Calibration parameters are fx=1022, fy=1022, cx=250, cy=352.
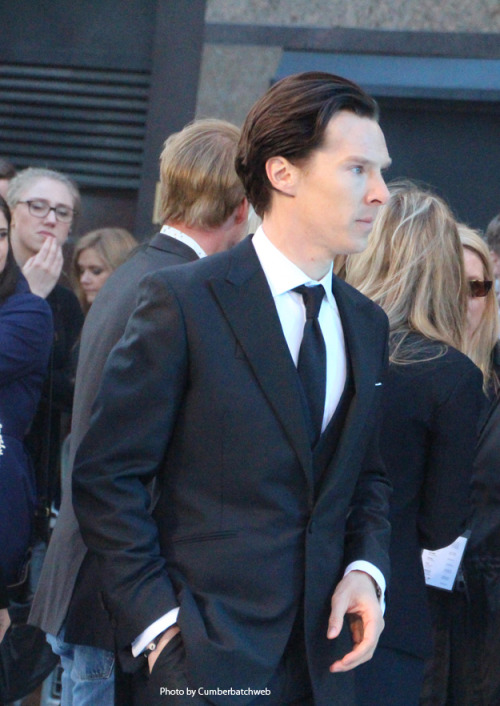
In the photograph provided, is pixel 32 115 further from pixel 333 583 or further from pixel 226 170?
pixel 333 583

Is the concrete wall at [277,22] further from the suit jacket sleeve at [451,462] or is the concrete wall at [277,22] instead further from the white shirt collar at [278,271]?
the white shirt collar at [278,271]

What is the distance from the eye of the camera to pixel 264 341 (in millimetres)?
1860

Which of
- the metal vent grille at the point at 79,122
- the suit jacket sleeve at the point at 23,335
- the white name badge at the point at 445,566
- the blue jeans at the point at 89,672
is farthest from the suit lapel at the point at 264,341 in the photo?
the metal vent grille at the point at 79,122

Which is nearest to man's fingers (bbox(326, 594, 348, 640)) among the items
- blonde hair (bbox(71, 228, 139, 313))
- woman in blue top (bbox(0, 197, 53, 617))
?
woman in blue top (bbox(0, 197, 53, 617))

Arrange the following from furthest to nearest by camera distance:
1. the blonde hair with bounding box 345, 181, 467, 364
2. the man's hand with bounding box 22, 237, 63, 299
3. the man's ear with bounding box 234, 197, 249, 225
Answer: the man's hand with bounding box 22, 237, 63, 299 → the man's ear with bounding box 234, 197, 249, 225 → the blonde hair with bounding box 345, 181, 467, 364

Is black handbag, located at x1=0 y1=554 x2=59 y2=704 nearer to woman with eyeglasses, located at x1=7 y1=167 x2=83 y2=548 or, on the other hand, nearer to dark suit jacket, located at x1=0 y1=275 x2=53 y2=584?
dark suit jacket, located at x1=0 y1=275 x2=53 y2=584

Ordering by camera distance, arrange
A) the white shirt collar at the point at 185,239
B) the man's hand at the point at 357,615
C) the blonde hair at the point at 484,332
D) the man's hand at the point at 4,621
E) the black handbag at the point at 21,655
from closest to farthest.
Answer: the man's hand at the point at 357,615, the white shirt collar at the point at 185,239, the man's hand at the point at 4,621, the black handbag at the point at 21,655, the blonde hair at the point at 484,332

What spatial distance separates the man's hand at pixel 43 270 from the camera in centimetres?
409

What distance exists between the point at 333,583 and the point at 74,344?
8.73 feet

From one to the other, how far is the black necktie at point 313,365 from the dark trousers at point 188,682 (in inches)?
15.1

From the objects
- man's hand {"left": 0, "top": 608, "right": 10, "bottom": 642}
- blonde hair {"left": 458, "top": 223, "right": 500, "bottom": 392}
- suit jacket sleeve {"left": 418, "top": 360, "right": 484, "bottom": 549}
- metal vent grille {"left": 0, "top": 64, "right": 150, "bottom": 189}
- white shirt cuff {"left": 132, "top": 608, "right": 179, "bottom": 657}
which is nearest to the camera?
white shirt cuff {"left": 132, "top": 608, "right": 179, "bottom": 657}

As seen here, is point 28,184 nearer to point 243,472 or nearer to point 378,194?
point 378,194

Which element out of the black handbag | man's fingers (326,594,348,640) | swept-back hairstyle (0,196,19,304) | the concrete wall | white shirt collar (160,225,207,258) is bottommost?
the black handbag

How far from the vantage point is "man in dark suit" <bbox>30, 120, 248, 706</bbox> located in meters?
2.30
